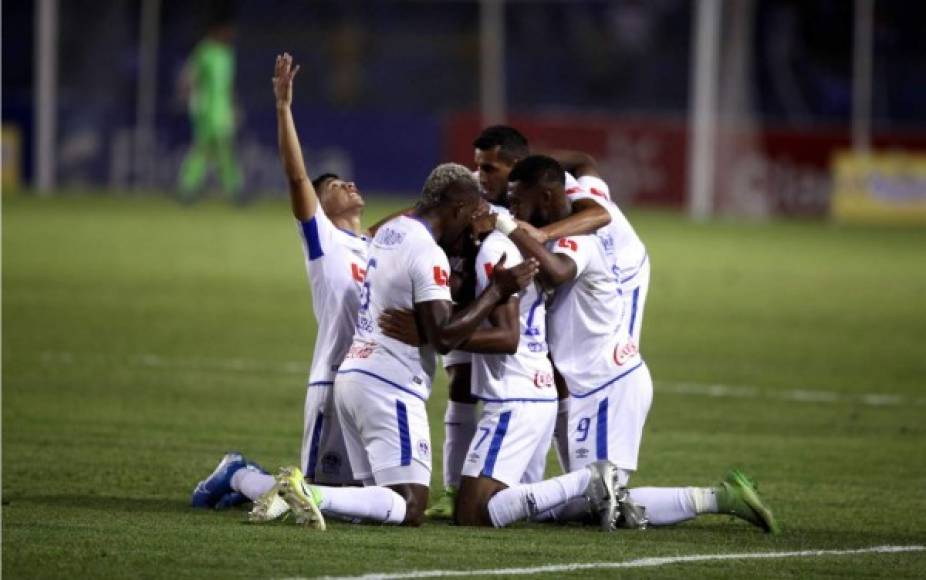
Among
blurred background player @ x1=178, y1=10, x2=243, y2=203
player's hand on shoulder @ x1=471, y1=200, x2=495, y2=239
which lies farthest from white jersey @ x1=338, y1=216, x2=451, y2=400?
blurred background player @ x1=178, y1=10, x2=243, y2=203

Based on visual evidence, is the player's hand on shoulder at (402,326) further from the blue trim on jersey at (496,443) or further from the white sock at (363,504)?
the white sock at (363,504)

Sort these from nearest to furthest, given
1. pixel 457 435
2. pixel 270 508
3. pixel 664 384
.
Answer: pixel 270 508 < pixel 457 435 < pixel 664 384

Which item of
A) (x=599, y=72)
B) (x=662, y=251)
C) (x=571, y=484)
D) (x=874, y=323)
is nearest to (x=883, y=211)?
(x=599, y=72)

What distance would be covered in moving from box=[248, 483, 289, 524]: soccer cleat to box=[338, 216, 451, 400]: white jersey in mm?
731

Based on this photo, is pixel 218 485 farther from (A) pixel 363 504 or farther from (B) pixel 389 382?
(B) pixel 389 382

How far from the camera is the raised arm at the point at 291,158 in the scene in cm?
943

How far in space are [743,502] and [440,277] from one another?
1.77 metres

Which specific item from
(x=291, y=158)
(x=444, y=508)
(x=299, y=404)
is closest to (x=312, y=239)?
(x=291, y=158)

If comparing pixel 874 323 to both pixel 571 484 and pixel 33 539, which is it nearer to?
pixel 571 484

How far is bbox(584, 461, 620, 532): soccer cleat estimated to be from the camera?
888 centimetres

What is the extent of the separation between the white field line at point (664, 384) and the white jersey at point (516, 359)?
535 centimetres

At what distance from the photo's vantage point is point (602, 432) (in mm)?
9500

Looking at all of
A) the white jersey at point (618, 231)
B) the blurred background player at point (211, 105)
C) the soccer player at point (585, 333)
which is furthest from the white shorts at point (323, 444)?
the blurred background player at point (211, 105)

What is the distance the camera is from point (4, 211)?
2934 centimetres
